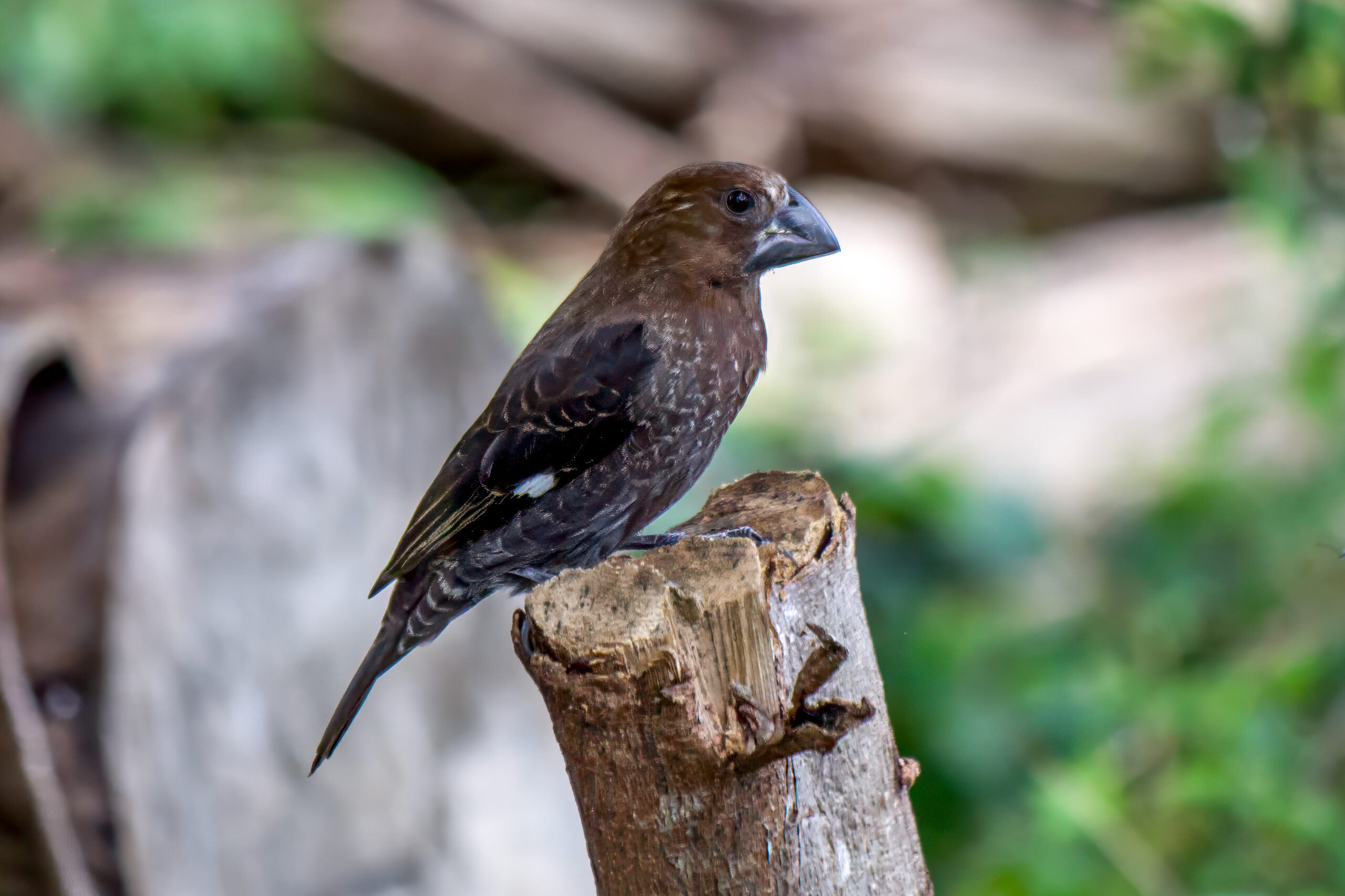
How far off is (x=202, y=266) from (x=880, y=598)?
2.44m

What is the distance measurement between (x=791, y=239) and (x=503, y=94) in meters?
6.17

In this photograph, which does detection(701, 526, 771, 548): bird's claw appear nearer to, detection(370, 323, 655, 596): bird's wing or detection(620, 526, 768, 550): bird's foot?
detection(620, 526, 768, 550): bird's foot

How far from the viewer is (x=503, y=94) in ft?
27.6

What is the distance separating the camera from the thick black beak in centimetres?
264

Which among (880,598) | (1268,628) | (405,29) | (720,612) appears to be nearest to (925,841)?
(880,598)

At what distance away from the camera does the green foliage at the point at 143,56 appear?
6.29 metres

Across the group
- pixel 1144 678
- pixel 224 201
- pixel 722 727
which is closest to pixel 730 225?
pixel 722 727

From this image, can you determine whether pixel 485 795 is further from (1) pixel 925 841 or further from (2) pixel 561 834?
(1) pixel 925 841

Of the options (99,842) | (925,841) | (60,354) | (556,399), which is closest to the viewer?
(556,399)

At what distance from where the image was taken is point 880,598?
448 cm

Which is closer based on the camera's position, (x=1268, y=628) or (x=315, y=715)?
(x=315, y=715)

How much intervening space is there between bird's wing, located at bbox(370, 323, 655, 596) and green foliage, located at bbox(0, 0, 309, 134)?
479 cm

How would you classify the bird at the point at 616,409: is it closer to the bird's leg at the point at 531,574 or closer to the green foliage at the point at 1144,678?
the bird's leg at the point at 531,574

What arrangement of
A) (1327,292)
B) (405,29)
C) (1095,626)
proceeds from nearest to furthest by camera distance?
1. (1327,292)
2. (1095,626)
3. (405,29)
